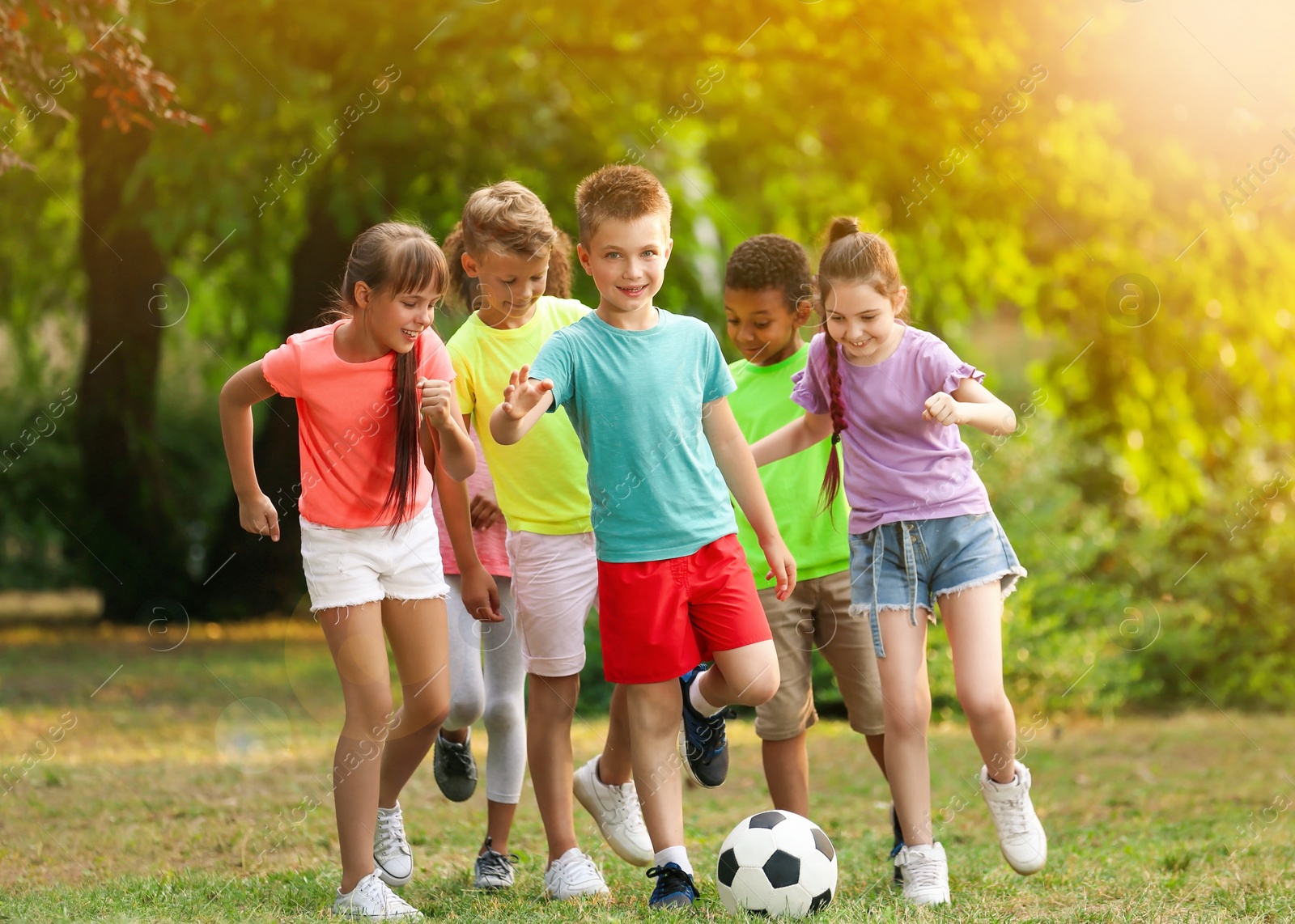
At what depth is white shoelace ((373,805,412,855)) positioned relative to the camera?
13.1ft

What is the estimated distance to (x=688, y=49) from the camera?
9.19 meters

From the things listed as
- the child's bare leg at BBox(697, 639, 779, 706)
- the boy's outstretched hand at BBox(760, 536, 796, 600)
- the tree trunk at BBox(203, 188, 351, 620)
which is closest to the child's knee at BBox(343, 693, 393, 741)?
the child's bare leg at BBox(697, 639, 779, 706)

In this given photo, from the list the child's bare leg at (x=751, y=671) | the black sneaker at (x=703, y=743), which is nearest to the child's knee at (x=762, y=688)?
the child's bare leg at (x=751, y=671)

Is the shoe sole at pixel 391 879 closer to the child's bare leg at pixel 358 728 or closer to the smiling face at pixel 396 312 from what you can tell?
the child's bare leg at pixel 358 728

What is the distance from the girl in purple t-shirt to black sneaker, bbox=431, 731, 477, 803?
4.58 ft

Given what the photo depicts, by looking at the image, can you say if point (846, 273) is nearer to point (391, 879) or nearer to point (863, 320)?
point (863, 320)

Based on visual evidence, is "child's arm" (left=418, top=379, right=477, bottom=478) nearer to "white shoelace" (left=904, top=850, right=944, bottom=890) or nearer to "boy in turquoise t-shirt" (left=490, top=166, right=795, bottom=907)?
"boy in turquoise t-shirt" (left=490, top=166, right=795, bottom=907)

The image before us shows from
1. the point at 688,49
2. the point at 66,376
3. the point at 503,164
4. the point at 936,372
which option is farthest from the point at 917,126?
the point at 66,376

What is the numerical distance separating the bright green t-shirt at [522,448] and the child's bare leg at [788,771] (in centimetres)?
97

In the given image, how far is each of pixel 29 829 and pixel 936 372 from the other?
377 cm

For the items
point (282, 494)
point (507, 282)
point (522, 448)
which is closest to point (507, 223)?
point (507, 282)

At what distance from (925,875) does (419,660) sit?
60.8 inches

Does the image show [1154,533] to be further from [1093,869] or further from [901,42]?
[1093,869]

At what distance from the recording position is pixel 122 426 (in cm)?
1175
